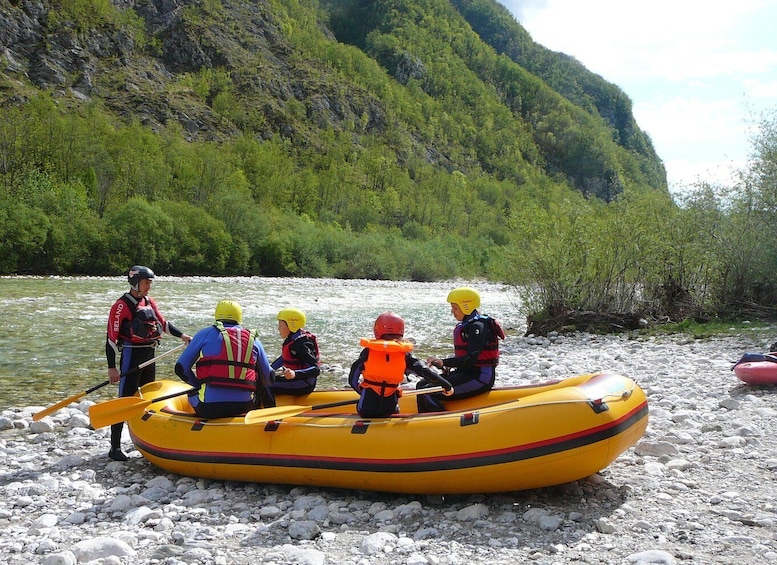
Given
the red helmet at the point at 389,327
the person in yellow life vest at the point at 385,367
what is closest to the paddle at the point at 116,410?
the person in yellow life vest at the point at 385,367

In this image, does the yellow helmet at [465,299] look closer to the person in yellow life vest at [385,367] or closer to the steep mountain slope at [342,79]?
the person in yellow life vest at [385,367]

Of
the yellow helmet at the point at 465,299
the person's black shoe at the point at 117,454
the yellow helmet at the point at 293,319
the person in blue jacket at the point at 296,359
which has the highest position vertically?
the yellow helmet at the point at 465,299

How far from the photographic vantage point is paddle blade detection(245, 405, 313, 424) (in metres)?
4.76

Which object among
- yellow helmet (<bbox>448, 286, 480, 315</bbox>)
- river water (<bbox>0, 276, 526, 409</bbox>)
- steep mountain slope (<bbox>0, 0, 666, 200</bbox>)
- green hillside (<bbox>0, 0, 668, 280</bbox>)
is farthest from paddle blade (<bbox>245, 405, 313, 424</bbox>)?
steep mountain slope (<bbox>0, 0, 666, 200</bbox>)

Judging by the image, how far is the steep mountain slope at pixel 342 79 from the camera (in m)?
66.2

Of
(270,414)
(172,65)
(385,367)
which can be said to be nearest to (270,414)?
(270,414)

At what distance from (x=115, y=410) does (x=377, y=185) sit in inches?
2942

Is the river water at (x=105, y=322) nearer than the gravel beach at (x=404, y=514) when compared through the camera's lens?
No

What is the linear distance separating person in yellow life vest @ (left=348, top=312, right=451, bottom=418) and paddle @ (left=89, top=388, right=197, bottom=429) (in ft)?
5.38

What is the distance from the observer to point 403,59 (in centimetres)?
12462

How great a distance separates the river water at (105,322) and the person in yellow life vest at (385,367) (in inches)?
160

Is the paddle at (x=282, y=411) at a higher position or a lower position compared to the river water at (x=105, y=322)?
higher

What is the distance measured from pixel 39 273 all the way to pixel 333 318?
68.4ft

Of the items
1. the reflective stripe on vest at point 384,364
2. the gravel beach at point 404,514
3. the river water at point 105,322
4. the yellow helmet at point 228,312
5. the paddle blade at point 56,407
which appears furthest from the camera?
the river water at point 105,322
